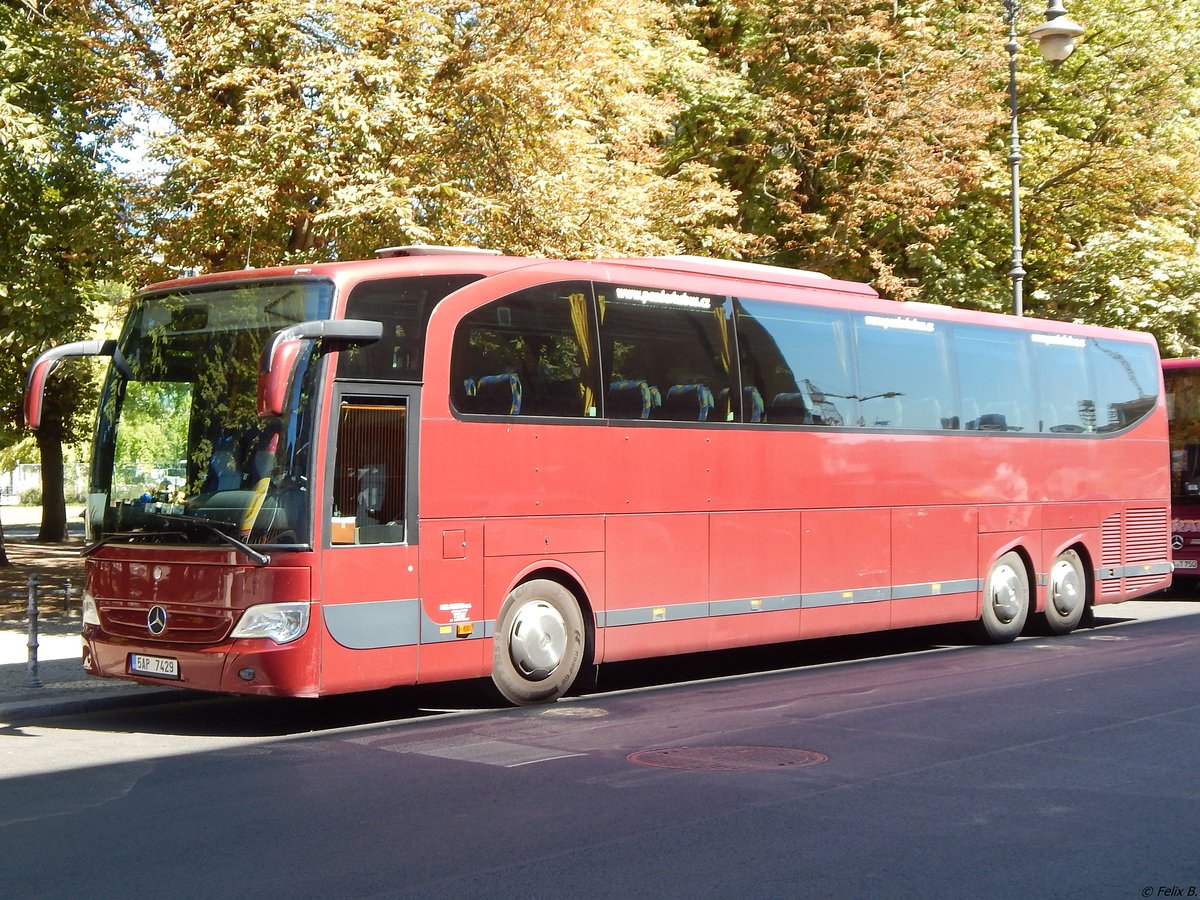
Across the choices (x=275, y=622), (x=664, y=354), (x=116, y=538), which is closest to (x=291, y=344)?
(x=275, y=622)

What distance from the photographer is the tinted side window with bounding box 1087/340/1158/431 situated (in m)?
18.9

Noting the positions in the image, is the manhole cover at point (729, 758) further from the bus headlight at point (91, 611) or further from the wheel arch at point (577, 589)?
the bus headlight at point (91, 611)

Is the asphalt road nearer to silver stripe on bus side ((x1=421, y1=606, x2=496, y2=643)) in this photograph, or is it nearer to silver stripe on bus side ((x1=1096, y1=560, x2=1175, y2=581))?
silver stripe on bus side ((x1=421, y1=606, x2=496, y2=643))

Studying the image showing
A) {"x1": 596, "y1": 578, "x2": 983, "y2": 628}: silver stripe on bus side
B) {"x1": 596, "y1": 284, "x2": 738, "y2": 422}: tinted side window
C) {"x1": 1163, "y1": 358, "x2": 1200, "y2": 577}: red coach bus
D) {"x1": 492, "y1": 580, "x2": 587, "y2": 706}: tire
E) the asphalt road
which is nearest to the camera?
the asphalt road

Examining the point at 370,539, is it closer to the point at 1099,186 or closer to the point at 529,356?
the point at 529,356

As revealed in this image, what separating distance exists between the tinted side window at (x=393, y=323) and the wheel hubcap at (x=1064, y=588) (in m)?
9.85

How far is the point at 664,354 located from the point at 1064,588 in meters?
7.59

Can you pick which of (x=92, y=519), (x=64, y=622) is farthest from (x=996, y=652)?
(x=64, y=622)

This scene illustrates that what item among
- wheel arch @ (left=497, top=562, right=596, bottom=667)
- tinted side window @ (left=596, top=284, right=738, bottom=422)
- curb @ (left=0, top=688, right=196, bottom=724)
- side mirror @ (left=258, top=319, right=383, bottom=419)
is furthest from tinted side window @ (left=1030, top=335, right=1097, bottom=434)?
curb @ (left=0, top=688, right=196, bottom=724)

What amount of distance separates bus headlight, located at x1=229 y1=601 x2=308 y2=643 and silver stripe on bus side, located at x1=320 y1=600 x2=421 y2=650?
19 cm

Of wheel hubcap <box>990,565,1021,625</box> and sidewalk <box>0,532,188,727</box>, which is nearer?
sidewalk <box>0,532,188,727</box>

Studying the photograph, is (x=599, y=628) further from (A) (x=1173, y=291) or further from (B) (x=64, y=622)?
(A) (x=1173, y=291)

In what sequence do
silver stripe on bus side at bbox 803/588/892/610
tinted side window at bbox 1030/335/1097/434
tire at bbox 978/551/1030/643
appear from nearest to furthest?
silver stripe on bus side at bbox 803/588/892/610
tire at bbox 978/551/1030/643
tinted side window at bbox 1030/335/1097/434

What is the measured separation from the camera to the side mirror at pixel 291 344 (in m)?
9.62
